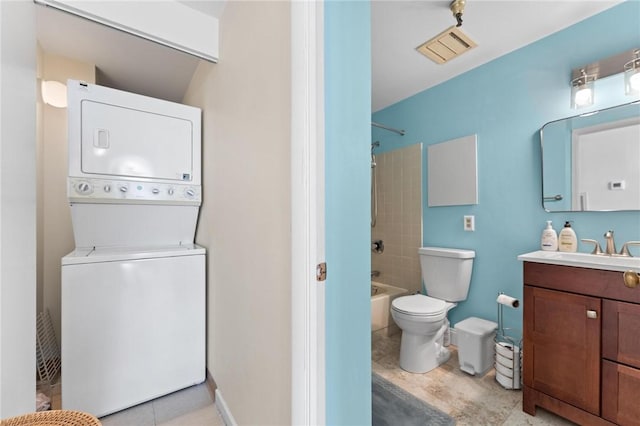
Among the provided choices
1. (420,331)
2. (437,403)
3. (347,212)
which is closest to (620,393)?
(437,403)

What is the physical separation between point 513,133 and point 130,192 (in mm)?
2764

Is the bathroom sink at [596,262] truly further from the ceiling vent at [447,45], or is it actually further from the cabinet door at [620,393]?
the ceiling vent at [447,45]

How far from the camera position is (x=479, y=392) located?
1.70 meters

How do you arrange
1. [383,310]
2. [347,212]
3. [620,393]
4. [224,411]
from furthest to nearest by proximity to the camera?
[383,310] → [224,411] → [620,393] → [347,212]

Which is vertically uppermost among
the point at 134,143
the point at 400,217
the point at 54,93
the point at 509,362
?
the point at 54,93

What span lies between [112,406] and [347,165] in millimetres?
1906

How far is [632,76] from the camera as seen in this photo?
4.91ft

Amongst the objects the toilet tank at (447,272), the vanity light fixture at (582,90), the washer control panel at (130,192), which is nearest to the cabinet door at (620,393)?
the toilet tank at (447,272)

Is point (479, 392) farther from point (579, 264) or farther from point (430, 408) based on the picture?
point (579, 264)

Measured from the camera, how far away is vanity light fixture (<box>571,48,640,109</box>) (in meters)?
1.49

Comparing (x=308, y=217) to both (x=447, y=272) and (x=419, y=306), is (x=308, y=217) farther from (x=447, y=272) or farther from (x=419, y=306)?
(x=447, y=272)

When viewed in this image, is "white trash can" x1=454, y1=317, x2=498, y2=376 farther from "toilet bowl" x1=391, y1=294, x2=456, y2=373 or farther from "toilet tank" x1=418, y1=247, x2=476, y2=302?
"toilet tank" x1=418, y1=247, x2=476, y2=302

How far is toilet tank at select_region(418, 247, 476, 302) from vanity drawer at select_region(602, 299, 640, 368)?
3.13 ft

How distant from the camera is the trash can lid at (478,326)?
1.91 metres
